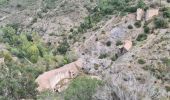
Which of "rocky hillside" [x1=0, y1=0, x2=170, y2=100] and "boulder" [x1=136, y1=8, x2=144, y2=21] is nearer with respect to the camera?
"rocky hillside" [x1=0, y1=0, x2=170, y2=100]

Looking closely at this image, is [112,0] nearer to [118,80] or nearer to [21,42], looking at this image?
[21,42]

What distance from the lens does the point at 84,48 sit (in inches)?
4535

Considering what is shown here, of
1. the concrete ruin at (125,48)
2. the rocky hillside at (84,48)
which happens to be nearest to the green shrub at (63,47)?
the rocky hillside at (84,48)

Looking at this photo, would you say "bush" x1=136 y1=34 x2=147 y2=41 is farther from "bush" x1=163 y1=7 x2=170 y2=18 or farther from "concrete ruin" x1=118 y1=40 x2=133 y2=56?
"bush" x1=163 y1=7 x2=170 y2=18

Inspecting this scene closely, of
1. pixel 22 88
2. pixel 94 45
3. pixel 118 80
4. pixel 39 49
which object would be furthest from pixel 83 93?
pixel 39 49

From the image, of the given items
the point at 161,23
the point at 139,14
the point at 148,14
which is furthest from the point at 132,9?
the point at 161,23

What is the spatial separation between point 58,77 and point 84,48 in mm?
23431

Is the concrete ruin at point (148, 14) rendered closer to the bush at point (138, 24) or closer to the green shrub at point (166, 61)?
the bush at point (138, 24)

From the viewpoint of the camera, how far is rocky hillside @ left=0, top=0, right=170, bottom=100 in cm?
6988

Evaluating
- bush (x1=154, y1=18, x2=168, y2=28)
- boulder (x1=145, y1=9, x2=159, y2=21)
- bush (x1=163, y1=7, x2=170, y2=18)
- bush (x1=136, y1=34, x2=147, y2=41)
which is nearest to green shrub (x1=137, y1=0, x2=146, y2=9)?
boulder (x1=145, y1=9, x2=159, y2=21)

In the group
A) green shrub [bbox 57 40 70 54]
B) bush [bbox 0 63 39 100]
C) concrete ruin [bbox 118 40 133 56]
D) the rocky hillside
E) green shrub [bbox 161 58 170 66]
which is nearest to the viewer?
the rocky hillside

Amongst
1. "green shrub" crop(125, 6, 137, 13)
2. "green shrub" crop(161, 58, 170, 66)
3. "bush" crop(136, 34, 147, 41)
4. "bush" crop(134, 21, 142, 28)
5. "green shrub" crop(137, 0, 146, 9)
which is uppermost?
"green shrub" crop(137, 0, 146, 9)

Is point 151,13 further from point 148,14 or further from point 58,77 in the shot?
point 58,77

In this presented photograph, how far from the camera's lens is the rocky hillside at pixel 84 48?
69.9 meters
